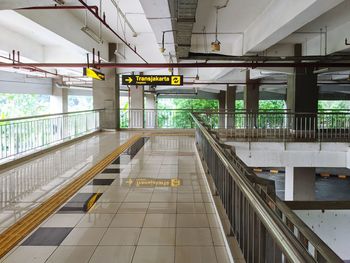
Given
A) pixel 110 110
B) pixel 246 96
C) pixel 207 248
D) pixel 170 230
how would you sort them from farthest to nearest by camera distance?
1. pixel 246 96
2. pixel 110 110
3. pixel 170 230
4. pixel 207 248

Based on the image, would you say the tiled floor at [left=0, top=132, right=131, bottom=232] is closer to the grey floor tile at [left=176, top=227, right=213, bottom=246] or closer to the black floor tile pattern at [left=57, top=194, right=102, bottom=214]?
the black floor tile pattern at [left=57, top=194, right=102, bottom=214]

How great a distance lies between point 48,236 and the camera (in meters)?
3.40

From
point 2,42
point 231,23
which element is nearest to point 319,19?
point 231,23

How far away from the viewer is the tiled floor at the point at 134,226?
9.86 ft

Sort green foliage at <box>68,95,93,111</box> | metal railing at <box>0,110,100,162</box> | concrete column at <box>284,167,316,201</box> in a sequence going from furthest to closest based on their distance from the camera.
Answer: green foliage at <box>68,95,93,111</box>
concrete column at <box>284,167,316,201</box>
metal railing at <box>0,110,100,162</box>

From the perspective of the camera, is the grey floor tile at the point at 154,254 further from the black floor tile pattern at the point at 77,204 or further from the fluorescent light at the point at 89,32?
the fluorescent light at the point at 89,32

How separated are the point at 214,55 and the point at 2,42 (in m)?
6.27

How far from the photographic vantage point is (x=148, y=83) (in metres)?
12.1

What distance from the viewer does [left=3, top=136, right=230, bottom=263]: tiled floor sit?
3004 mm

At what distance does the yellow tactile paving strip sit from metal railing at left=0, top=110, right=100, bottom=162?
228cm

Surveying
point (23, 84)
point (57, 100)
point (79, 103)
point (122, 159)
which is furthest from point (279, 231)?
point (79, 103)

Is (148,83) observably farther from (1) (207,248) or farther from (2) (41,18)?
(1) (207,248)

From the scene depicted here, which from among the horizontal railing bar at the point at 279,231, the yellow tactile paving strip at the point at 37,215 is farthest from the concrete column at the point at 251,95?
the horizontal railing bar at the point at 279,231

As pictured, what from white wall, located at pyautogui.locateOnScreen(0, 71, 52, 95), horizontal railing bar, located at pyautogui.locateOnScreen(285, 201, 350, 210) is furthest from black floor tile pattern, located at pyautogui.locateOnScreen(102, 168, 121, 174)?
white wall, located at pyautogui.locateOnScreen(0, 71, 52, 95)
